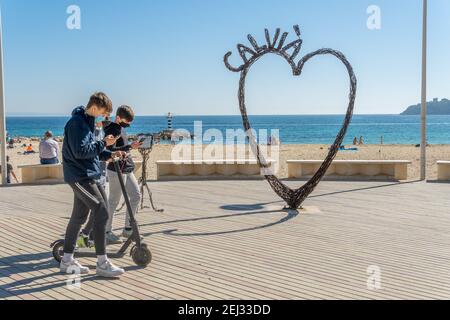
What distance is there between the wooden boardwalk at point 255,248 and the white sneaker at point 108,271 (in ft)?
0.22

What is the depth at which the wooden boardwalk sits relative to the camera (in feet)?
16.1

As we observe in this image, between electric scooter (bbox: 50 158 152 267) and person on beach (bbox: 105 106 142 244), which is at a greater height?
person on beach (bbox: 105 106 142 244)

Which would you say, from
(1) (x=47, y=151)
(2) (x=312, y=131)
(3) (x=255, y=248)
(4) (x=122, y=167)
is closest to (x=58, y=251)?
(4) (x=122, y=167)

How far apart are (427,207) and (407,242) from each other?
3016 millimetres

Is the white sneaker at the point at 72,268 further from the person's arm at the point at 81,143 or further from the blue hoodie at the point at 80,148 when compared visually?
the person's arm at the point at 81,143

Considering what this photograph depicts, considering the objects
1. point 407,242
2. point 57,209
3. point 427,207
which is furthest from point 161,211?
point 427,207

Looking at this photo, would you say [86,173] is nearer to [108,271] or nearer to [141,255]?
[108,271]

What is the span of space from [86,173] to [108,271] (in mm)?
938

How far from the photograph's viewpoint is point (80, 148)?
4.85m

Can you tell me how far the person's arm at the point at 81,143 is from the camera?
4.86 metres

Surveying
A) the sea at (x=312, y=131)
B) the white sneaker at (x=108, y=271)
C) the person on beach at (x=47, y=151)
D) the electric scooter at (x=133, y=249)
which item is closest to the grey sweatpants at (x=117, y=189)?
the electric scooter at (x=133, y=249)

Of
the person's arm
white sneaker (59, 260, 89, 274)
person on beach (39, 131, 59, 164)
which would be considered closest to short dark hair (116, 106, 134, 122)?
the person's arm

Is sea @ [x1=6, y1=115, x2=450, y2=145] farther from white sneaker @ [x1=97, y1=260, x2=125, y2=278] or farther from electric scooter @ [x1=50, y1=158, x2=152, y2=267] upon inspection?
white sneaker @ [x1=97, y1=260, x2=125, y2=278]

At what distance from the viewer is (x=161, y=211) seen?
9125mm
